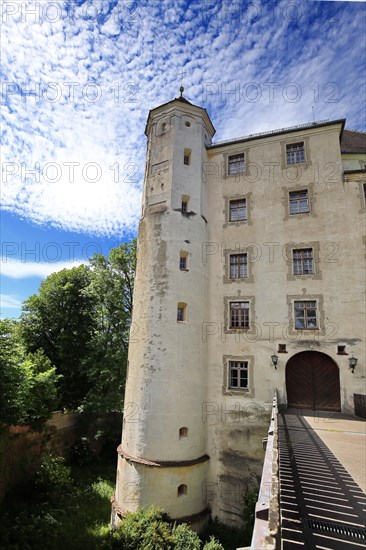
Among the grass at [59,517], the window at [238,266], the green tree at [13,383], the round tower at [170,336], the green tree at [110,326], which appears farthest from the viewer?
the green tree at [110,326]

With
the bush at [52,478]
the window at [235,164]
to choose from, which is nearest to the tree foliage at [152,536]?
the bush at [52,478]

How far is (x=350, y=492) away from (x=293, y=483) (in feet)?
2.98

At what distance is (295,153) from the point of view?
19719 mm

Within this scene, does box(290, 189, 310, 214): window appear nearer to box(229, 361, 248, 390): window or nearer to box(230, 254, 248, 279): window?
box(230, 254, 248, 279): window

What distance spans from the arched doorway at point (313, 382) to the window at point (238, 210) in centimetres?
872

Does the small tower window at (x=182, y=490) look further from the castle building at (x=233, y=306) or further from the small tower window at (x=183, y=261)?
the small tower window at (x=183, y=261)

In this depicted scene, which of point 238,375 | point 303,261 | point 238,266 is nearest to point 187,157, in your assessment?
point 238,266

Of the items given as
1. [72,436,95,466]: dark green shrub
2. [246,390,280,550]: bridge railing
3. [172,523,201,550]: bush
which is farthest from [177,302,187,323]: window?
[72,436,95,466]: dark green shrub

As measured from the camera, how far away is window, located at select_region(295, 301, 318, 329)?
16.7 metres

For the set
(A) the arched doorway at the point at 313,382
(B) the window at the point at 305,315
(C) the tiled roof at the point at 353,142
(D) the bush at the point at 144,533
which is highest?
(C) the tiled roof at the point at 353,142

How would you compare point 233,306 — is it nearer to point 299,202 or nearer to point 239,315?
point 239,315

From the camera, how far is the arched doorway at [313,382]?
15.7 meters

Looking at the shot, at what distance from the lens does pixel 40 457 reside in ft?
67.1

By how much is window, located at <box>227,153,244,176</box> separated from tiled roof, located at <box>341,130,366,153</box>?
20.8ft
